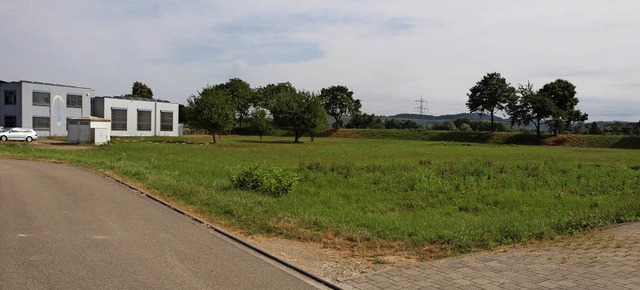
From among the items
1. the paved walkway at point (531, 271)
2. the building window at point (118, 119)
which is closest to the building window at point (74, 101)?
the building window at point (118, 119)

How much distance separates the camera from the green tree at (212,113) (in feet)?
211

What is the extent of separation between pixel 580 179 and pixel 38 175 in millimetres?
23058

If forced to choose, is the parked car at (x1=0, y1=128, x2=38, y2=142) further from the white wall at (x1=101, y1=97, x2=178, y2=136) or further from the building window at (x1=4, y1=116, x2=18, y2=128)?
the white wall at (x1=101, y1=97, x2=178, y2=136)

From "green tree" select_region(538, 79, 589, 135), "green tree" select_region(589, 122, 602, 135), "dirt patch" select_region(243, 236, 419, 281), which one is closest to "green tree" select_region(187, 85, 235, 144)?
"green tree" select_region(538, 79, 589, 135)

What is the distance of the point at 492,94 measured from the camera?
307 ft

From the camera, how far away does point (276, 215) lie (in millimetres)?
10938

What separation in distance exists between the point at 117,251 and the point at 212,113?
190 ft

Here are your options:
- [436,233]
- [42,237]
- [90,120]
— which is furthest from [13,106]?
[436,233]

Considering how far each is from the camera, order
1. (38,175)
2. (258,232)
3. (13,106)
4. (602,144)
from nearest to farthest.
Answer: (258,232) < (38,175) < (13,106) < (602,144)

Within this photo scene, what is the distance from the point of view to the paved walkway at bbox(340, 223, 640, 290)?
610cm

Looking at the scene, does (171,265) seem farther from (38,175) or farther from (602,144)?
(602,144)

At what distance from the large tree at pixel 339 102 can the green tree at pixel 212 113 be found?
59.8 meters

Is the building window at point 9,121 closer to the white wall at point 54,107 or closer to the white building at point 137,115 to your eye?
the white wall at point 54,107

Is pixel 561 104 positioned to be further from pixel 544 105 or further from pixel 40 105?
pixel 40 105
